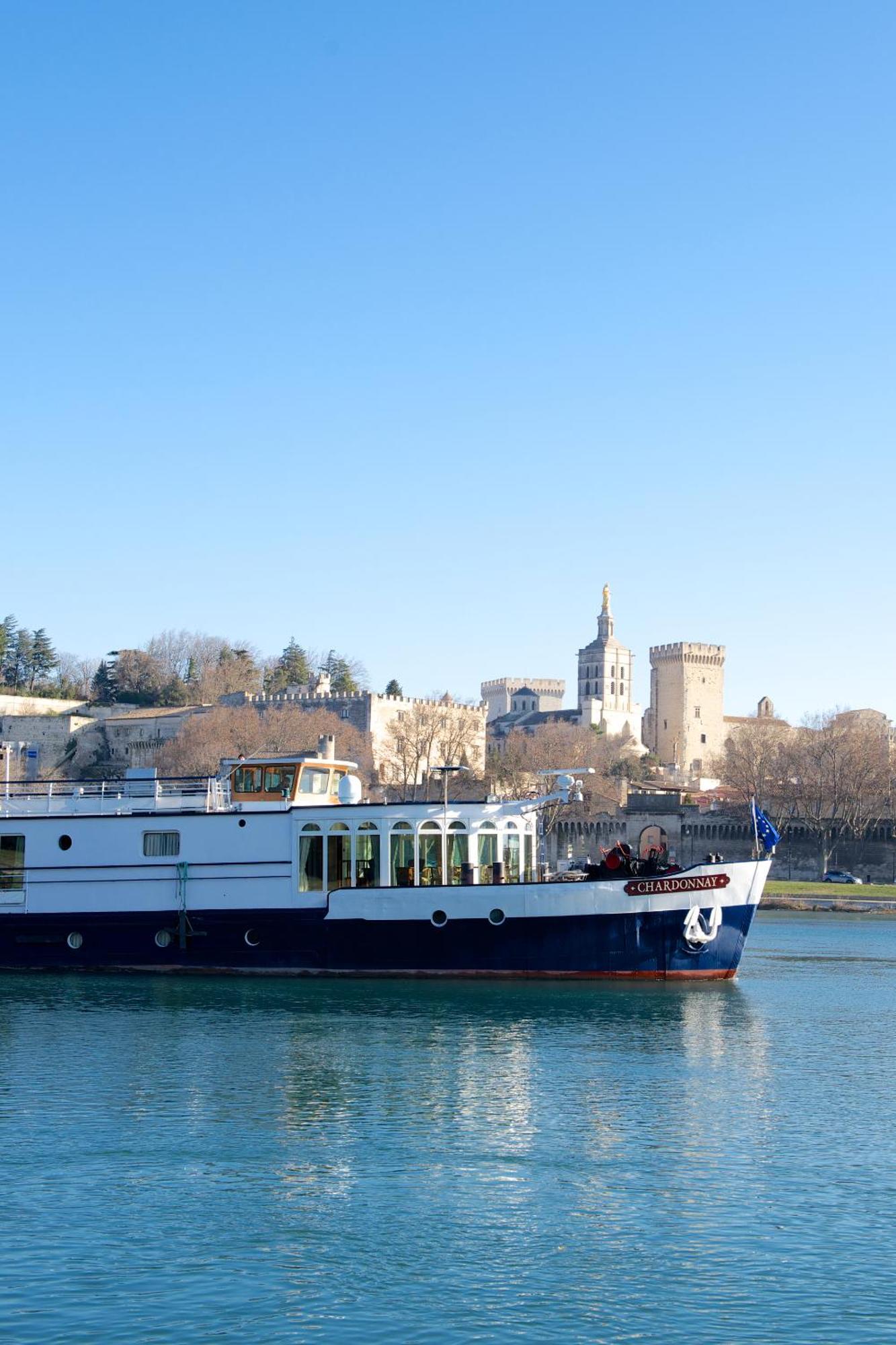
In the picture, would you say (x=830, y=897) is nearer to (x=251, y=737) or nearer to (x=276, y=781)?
(x=251, y=737)

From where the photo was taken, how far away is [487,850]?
36.9 m

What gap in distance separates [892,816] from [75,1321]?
9001cm

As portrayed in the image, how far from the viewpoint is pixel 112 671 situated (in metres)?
150

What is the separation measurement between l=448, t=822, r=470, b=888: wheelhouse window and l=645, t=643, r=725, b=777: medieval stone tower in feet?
461

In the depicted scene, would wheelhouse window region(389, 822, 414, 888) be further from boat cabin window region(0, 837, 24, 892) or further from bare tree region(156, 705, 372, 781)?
bare tree region(156, 705, 372, 781)

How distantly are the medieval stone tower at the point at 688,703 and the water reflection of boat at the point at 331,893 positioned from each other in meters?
140

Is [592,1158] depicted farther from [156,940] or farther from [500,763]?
[500,763]

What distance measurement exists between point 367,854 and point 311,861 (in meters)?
1.32

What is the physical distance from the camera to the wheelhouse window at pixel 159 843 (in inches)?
1470

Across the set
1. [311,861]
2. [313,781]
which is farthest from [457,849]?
[313,781]

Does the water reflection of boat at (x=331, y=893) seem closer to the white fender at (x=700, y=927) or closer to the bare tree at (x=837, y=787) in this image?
the white fender at (x=700, y=927)

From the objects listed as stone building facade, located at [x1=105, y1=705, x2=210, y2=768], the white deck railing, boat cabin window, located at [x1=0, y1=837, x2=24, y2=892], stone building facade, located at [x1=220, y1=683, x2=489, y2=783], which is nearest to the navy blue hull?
boat cabin window, located at [x1=0, y1=837, x2=24, y2=892]

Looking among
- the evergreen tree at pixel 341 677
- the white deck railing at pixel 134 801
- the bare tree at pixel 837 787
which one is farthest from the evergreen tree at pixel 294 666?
the white deck railing at pixel 134 801

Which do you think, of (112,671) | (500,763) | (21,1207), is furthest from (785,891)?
(112,671)
